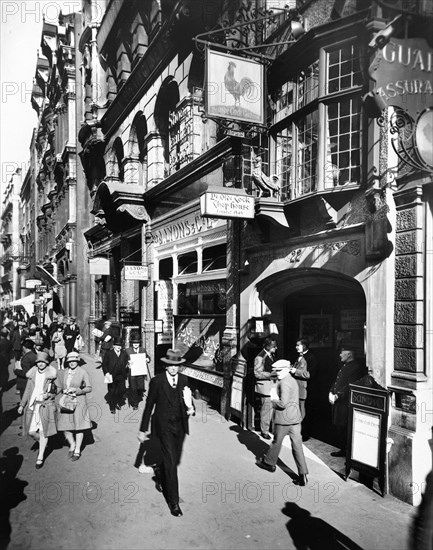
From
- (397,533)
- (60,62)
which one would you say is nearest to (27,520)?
(397,533)

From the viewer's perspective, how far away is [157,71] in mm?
15648

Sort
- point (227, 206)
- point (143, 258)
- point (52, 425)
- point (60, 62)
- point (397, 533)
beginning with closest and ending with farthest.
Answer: point (397, 533) < point (52, 425) < point (227, 206) < point (143, 258) < point (60, 62)

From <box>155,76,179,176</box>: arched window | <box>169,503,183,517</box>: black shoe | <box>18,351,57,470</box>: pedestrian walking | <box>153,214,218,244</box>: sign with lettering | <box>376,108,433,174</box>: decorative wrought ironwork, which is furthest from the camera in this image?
<box>155,76,179,176</box>: arched window

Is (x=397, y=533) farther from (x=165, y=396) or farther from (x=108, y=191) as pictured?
(x=108, y=191)

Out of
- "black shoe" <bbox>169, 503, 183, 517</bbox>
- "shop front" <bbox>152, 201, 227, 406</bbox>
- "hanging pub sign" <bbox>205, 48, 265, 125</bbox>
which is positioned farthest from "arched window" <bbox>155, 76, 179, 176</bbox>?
"black shoe" <bbox>169, 503, 183, 517</bbox>

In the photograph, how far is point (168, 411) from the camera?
20.3ft

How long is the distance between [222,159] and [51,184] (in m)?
27.0

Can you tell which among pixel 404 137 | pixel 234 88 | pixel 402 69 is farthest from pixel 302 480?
pixel 234 88

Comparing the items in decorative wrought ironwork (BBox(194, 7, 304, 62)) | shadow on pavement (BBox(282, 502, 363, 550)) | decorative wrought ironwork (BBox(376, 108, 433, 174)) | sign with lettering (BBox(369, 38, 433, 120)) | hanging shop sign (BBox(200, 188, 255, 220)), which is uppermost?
decorative wrought ironwork (BBox(194, 7, 304, 62))

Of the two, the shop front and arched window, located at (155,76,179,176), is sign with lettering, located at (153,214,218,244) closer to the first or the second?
the shop front

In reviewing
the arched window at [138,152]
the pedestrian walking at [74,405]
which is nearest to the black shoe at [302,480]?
the pedestrian walking at [74,405]

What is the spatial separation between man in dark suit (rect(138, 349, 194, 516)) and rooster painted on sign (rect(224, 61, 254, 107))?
5.52m

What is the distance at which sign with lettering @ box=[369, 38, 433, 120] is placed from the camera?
5879mm

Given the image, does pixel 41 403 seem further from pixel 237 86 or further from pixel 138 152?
pixel 138 152
